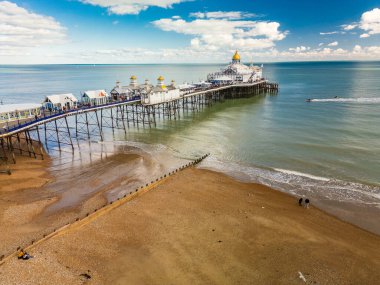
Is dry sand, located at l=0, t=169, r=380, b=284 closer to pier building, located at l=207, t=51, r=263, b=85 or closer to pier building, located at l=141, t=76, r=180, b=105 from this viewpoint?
pier building, located at l=141, t=76, r=180, b=105

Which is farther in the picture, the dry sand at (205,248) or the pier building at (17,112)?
the pier building at (17,112)

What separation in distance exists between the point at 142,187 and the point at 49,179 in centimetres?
951

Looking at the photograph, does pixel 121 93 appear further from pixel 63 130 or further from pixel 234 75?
pixel 234 75

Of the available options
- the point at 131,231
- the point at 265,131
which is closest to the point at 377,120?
the point at 265,131

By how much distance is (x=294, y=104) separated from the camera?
219 ft

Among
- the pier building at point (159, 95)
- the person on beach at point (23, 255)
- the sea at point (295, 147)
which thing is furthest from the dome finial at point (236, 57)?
the person on beach at point (23, 255)

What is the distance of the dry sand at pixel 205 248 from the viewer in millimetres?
13672

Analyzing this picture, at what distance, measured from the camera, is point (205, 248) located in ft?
51.9

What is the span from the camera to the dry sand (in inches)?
538

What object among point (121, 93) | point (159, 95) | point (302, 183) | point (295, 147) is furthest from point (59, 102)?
point (302, 183)

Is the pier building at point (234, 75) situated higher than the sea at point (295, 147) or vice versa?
the pier building at point (234, 75)

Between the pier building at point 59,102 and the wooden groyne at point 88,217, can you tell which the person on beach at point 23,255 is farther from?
the pier building at point 59,102

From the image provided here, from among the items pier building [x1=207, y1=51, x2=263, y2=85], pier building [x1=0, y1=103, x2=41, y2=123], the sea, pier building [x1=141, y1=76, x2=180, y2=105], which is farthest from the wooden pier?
the sea

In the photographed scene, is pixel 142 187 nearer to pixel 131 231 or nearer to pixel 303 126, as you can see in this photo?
pixel 131 231
